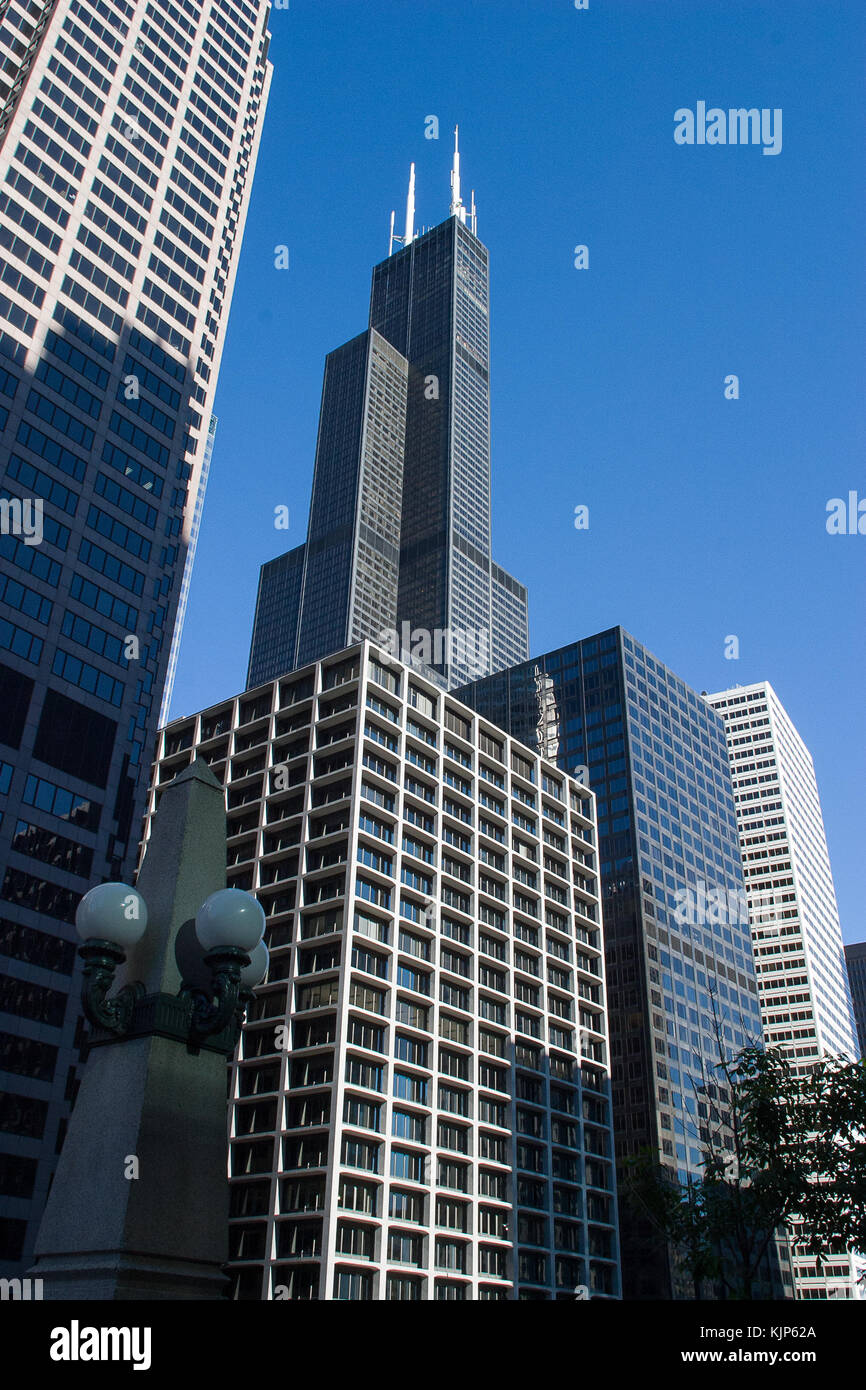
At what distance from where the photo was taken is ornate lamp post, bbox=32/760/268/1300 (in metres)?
10.6

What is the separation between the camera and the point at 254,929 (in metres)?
11.1

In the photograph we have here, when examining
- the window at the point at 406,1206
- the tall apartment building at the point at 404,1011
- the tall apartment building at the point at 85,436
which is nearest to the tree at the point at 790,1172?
the tall apartment building at the point at 404,1011

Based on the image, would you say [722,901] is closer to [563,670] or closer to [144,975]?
[563,670]

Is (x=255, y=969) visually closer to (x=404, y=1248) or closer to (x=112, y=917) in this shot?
(x=112, y=917)

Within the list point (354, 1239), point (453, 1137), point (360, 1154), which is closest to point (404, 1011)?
point (453, 1137)

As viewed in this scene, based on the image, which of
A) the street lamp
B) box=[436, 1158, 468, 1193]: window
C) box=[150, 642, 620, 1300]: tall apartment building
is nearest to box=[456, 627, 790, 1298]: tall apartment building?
box=[150, 642, 620, 1300]: tall apartment building

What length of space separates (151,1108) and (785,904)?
17815cm

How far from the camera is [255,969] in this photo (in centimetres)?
1212

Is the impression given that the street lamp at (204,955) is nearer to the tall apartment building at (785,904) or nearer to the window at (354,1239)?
the window at (354,1239)

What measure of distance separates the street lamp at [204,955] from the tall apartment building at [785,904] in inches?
6247

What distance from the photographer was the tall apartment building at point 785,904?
6545 inches

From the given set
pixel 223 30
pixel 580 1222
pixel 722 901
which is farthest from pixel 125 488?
pixel 722 901

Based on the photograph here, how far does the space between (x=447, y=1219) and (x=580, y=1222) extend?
56.5ft

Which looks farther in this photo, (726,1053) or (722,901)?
(722,901)
